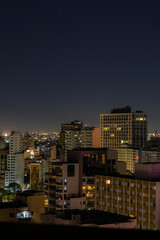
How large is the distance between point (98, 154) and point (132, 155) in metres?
24.1

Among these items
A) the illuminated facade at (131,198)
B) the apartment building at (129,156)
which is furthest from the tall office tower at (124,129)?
the illuminated facade at (131,198)

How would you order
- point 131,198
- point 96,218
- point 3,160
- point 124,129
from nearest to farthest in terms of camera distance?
point 96,218 < point 131,198 < point 3,160 < point 124,129

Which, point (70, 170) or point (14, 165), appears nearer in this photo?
point (70, 170)

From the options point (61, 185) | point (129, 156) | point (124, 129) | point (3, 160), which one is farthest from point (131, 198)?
point (124, 129)

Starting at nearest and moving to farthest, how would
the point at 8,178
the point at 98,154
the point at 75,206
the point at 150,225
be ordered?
the point at 150,225, the point at 75,206, the point at 98,154, the point at 8,178

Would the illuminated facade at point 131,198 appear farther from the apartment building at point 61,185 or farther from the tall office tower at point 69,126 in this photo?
the tall office tower at point 69,126

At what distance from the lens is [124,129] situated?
5069 centimetres

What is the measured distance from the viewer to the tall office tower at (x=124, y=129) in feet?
166

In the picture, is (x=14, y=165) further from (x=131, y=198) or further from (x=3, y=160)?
(x=131, y=198)

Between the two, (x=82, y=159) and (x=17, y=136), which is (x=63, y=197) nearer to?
(x=82, y=159)

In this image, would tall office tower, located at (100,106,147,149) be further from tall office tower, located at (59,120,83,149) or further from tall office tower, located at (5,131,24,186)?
tall office tower, located at (59,120,83,149)

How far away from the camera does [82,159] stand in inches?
840

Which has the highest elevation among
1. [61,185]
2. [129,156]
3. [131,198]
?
[129,156]

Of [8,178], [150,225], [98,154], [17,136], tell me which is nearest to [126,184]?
[150,225]
